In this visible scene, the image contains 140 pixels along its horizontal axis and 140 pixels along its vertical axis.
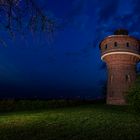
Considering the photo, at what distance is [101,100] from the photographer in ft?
142

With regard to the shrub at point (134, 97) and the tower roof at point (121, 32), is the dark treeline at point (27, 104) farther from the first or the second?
the shrub at point (134, 97)

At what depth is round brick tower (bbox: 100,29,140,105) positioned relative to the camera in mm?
34781

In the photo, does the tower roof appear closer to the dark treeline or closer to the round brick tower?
the round brick tower

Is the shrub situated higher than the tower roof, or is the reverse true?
the tower roof

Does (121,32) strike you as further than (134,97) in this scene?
Yes

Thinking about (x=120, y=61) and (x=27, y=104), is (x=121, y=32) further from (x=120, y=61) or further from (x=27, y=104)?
(x=27, y=104)

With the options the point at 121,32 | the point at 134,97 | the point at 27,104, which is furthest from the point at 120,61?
the point at 134,97

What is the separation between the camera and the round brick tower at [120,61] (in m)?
34.8

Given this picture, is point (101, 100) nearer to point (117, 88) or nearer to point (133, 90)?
point (117, 88)

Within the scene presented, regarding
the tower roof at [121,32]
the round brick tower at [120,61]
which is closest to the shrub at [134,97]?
the round brick tower at [120,61]

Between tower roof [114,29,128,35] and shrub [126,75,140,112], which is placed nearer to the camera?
shrub [126,75,140,112]

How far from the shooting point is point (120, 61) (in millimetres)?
34844

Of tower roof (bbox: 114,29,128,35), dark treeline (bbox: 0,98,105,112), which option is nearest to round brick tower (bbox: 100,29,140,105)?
tower roof (bbox: 114,29,128,35)

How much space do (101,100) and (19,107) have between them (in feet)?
46.2
